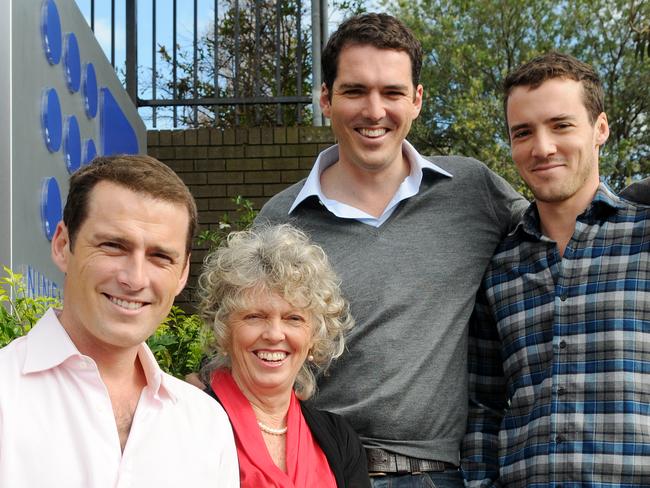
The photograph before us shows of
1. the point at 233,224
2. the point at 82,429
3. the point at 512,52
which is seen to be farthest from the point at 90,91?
the point at 512,52

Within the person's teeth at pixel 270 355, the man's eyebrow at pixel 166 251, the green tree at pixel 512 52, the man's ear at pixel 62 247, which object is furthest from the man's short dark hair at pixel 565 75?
the green tree at pixel 512 52

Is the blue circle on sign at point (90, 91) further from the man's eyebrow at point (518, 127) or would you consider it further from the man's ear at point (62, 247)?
the man's ear at point (62, 247)

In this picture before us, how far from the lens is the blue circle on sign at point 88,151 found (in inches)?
255

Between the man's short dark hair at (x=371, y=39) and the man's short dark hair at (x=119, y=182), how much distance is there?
1.23 metres

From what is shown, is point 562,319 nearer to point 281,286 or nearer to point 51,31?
point 281,286

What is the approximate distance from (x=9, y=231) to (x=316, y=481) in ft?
8.73

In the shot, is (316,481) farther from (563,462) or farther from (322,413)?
(563,462)

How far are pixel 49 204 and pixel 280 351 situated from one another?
3.05 metres

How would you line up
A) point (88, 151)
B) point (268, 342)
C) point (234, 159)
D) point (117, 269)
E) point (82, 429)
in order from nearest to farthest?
point (82, 429) < point (117, 269) < point (268, 342) < point (88, 151) < point (234, 159)

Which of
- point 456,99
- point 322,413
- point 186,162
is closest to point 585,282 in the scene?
point 322,413

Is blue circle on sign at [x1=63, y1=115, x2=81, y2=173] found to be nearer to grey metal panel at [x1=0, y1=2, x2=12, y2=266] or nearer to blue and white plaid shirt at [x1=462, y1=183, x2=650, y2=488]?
grey metal panel at [x1=0, y1=2, x2=12, y2=266]

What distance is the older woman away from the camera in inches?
113

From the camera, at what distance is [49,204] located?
555 centimetres

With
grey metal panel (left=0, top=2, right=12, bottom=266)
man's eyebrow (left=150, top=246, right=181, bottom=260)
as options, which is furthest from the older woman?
grey metal panel (left=0, top=2, right=12, bottom=266)
